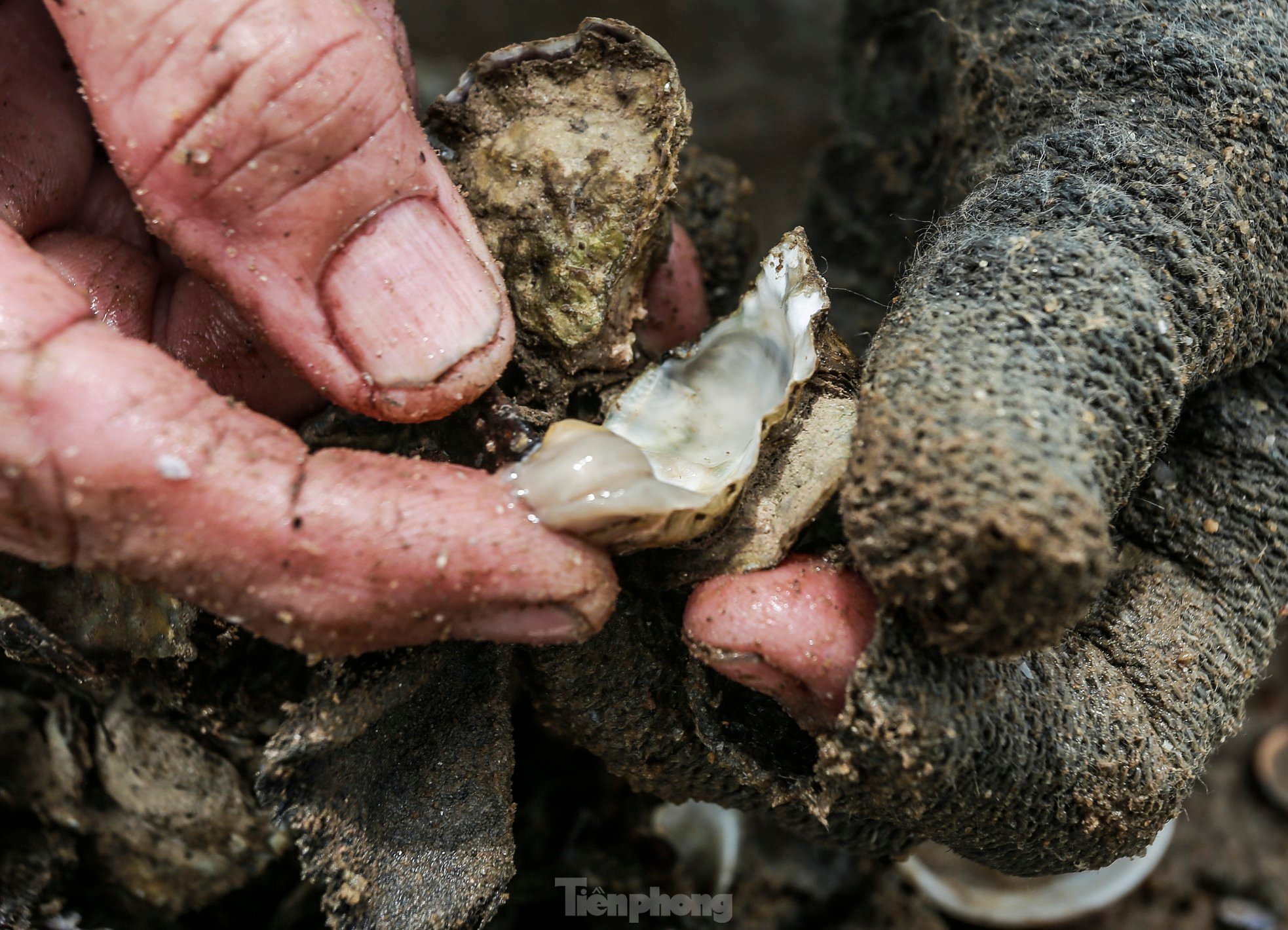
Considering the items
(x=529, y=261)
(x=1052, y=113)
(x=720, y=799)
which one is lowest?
(x=720, y=799)

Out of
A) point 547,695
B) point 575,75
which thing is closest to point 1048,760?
point 547,695

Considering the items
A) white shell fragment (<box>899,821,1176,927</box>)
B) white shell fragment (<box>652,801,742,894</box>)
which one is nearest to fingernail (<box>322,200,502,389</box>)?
white shell fragment (<box>652,801,742,894</box>)

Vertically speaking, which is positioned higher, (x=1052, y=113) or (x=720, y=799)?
(x=1052, y=113)

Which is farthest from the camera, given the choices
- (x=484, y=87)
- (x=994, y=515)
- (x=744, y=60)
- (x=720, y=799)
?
(x=744, y=60)

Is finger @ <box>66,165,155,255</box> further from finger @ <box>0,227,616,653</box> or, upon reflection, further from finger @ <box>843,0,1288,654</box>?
finger @ <box>843,0,1288,654</box>

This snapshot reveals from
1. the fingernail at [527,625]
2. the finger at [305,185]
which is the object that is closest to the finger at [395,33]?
the finger at [305,185]

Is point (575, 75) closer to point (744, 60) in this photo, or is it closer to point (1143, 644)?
point (1143, 644)

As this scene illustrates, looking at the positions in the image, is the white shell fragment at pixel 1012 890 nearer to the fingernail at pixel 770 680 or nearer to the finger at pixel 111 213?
the fingernail at pixel 770 680
